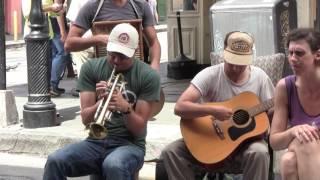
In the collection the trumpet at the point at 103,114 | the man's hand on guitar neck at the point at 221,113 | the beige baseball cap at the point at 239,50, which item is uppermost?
the beige baseball cap at the point at 239,50

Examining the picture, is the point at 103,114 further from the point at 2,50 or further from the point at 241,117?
the point at 2,50

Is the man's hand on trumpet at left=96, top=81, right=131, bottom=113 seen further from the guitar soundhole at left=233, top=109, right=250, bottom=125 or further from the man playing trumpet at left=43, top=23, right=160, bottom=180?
the guitar soundhole at left=233, top=109, right=250, bottom=125

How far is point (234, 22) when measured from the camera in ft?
21.7

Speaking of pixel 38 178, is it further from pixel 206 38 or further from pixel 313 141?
pixel 206 38

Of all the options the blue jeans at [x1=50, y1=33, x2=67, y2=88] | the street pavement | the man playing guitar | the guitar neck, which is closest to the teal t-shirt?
the man playing guitar

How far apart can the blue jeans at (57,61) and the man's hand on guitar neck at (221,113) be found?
17.8ft

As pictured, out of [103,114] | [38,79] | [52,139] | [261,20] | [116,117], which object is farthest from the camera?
[38,79]

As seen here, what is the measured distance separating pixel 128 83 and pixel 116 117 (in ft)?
0.76

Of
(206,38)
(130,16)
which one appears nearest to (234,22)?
(130,16)

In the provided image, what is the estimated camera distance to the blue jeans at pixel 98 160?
410 cm

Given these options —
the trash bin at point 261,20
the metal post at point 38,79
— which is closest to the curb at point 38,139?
the metal post at point 38,79

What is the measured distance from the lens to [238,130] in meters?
4.50

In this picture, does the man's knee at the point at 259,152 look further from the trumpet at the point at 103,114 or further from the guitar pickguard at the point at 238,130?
the trumpet at the point at 103,114

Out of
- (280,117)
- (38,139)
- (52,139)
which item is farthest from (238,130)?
(38,139)
